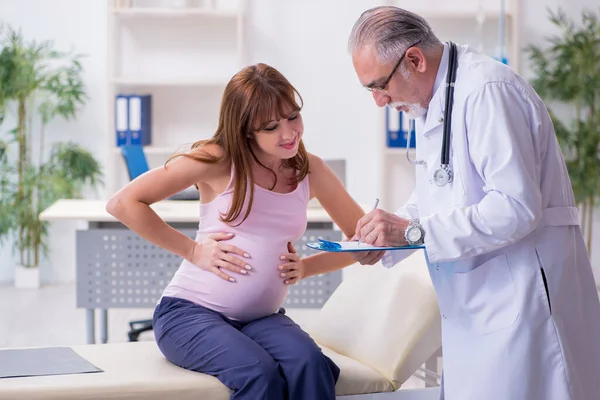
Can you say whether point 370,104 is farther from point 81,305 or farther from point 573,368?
point 573,368

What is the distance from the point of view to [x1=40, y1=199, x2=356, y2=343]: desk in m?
3.71

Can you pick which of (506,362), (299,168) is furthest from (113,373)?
(506,362)

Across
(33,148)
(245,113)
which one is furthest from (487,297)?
(33,148)

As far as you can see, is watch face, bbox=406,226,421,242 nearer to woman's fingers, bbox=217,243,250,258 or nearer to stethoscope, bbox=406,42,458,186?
stethoscope, bbox=406,42,458,186

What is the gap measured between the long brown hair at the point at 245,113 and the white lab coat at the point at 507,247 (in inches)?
18.9

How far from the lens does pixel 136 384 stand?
212 cm

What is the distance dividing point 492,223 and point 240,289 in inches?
31.2

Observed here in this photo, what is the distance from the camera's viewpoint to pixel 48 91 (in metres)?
5.54

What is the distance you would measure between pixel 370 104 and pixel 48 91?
1978mm

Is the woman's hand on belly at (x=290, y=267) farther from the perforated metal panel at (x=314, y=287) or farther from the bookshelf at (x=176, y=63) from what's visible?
the bookshelf at (x=176, y=63)

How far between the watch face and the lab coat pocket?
0.15 m

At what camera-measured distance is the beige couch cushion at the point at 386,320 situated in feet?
7.68

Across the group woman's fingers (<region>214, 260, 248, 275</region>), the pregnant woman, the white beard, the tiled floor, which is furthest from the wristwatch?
the tiled floor

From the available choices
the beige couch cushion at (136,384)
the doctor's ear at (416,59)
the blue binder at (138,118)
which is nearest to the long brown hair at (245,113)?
the beige couch cushion at (136,384)
